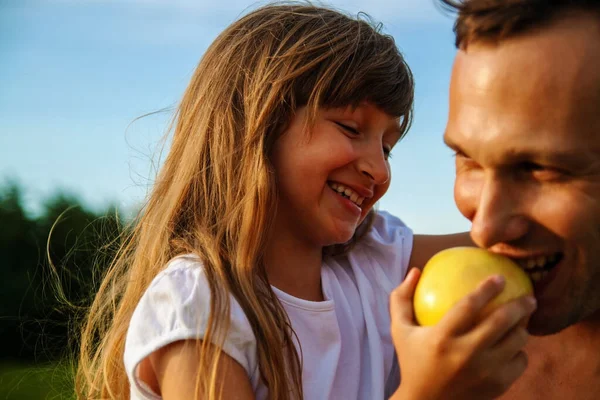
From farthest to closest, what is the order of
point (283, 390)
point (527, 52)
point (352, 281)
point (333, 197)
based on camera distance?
point (352, 281), point (333, 197), point (283, 390), point (527, 52)

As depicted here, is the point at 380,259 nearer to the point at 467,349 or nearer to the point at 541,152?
the point at 467,349

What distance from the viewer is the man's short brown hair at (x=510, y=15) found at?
74.6 inches

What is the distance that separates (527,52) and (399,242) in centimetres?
202

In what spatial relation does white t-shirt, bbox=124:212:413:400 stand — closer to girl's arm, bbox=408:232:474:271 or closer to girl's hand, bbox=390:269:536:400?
girl's arm, bbox=408:232:474:271

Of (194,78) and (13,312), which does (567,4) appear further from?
(13,312)

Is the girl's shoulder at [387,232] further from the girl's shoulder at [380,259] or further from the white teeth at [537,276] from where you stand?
the white teeth at [537,276]

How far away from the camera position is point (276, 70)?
3.54m

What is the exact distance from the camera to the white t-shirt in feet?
9.61

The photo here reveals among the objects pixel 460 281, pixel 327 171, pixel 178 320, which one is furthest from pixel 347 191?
pixel 460 281

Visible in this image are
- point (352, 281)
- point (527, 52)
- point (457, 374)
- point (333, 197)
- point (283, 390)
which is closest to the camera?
point (527, 52)

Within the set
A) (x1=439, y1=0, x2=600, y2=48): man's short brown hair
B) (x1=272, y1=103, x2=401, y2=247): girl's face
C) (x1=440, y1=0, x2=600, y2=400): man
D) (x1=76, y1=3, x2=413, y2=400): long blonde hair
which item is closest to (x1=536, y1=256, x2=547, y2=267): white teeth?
→ (x1=440, y1=0, x2=600, y2=400): man

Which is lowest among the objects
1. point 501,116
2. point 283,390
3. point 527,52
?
point 283,390

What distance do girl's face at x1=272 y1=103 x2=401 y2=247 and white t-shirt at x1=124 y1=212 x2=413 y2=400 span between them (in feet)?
1.09

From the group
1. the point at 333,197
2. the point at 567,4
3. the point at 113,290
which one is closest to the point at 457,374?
the point at 567,4
